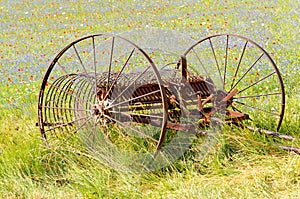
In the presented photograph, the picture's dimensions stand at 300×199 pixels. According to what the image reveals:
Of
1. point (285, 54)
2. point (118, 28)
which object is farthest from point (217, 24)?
point (285, 54)

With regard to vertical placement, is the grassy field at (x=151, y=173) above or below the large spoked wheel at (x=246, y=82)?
below

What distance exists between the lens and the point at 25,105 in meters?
6.96

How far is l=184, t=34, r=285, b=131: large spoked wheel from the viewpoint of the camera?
16.9ft

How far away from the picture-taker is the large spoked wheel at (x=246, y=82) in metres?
5.16

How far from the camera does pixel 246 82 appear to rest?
7.63 meters

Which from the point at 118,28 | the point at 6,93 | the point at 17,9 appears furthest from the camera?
the point at 17,9

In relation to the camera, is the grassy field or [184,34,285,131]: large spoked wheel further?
[184,34,285,131]: large spoked wheel

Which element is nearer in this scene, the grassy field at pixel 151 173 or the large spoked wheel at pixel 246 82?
the grassy field at pixel 151 173

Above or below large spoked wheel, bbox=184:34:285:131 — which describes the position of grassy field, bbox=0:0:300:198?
below

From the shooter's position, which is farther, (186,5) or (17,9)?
(17,9)

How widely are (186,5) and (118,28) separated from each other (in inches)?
167

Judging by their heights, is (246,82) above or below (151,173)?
above

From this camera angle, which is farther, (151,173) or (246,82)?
(246,82)

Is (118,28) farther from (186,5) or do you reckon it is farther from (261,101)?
(261,101)
